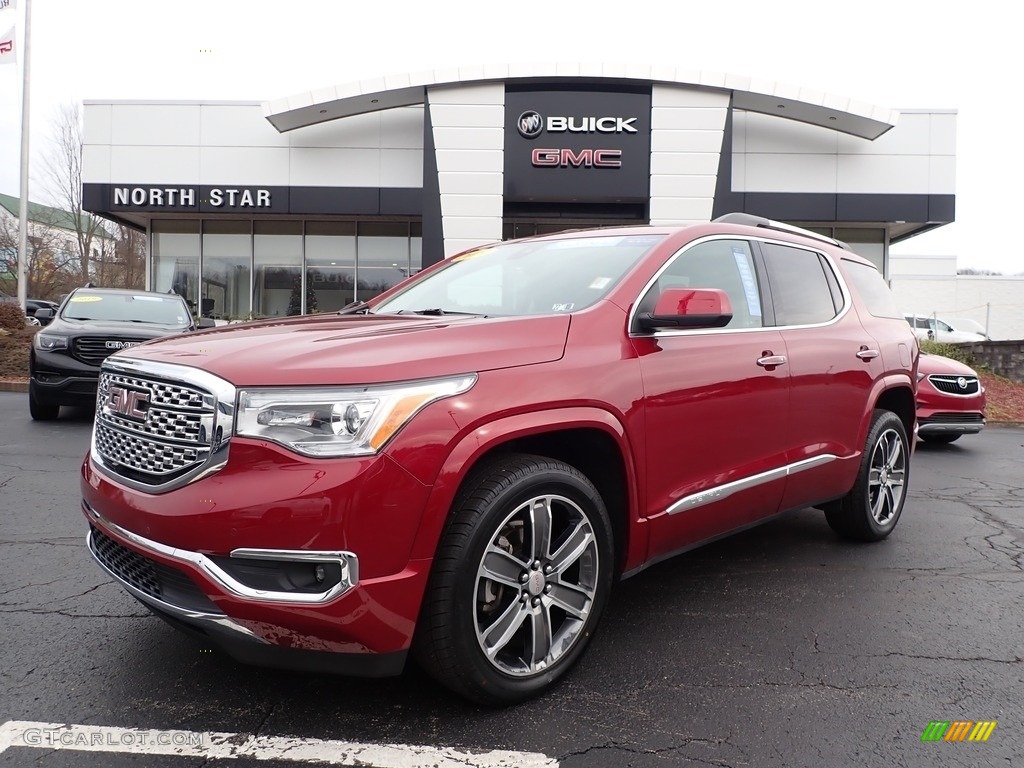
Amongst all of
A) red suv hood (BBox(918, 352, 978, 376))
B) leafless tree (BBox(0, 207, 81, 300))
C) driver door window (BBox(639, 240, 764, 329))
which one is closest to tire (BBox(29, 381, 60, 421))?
driver door window (BBox(639, 240, 764, 329))

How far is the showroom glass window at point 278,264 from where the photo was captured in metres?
20.8

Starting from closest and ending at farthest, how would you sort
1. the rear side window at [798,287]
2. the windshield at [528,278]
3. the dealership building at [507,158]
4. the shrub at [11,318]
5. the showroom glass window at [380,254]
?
the windshield at [528,278], the rear side window at [798,287], the shrub at [11,318], the dealership building at [507,158], the showroom glass window at [380,254]

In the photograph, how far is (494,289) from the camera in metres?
3.48

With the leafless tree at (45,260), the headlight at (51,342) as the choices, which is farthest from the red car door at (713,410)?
the leafless tree at (45,260)

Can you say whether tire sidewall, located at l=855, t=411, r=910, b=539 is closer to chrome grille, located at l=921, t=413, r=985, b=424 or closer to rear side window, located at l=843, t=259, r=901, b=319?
rear side window, located at l=843, t=259, r=901, b=319

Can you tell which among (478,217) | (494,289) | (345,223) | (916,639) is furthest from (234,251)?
(916,639)

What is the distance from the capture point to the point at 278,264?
20.8 m

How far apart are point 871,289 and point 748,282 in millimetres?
1519

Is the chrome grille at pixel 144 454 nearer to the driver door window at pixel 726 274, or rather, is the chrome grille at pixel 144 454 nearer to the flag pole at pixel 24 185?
the driver door window at pixel 726 274

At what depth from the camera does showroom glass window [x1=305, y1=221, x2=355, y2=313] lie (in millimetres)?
20656

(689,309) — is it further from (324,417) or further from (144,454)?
(144,454)

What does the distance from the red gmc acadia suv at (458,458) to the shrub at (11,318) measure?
14891 mm

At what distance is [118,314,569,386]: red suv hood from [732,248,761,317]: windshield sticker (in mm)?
1311

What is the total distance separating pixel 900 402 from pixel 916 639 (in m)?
2.10
